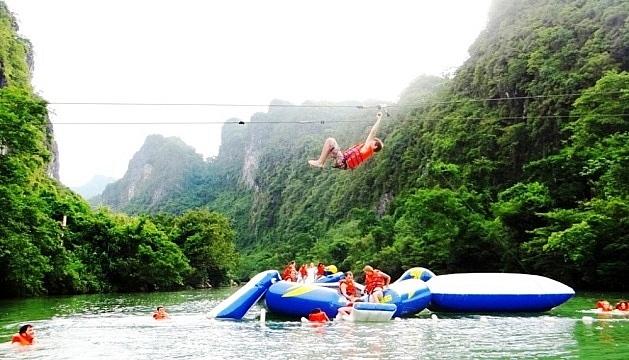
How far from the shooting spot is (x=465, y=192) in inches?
1490

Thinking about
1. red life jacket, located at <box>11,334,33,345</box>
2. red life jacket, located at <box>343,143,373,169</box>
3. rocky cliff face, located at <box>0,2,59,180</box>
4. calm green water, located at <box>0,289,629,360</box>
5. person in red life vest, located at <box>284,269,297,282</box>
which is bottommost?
calm green water, located at <box>0,289,629,360</box>

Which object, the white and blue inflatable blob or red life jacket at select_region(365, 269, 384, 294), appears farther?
the white and blue inflatable blob

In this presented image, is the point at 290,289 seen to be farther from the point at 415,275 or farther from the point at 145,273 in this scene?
the point at 145,273

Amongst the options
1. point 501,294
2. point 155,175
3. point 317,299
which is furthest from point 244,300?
point 155,175

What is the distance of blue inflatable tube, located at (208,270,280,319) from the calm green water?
0.36 metres

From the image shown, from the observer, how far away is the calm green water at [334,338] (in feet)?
35.3

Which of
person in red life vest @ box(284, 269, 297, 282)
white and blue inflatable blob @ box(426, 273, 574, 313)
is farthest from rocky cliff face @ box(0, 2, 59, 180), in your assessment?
white and blue inflatable blob @ box(426, 273, 574, 313)

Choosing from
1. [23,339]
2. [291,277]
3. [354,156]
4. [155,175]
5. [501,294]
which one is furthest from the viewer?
[155,175]

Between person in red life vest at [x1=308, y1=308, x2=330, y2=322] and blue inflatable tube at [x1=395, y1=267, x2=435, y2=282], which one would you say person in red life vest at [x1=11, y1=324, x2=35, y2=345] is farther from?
blue inflatable tube at [x1=395, y1=267, x2=435, y2=282]

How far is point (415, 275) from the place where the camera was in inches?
782

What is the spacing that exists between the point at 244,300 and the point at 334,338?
15.4 feet

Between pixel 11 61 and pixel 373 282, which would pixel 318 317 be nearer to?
pixel 373 282

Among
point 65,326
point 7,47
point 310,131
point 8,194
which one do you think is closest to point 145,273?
point 8,194

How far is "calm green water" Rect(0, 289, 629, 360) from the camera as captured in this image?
35.3ft
